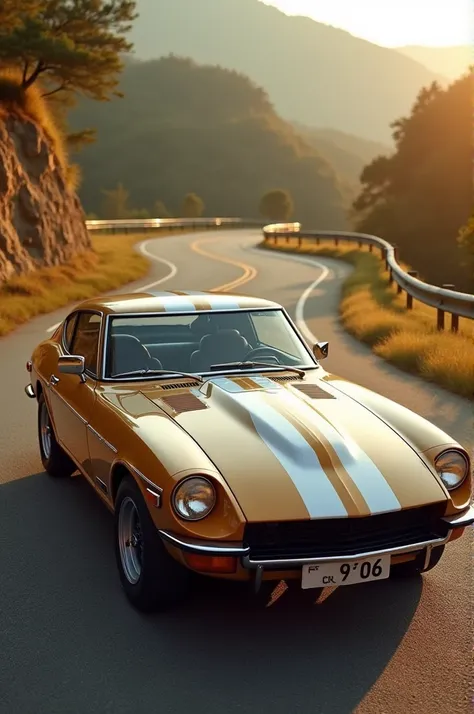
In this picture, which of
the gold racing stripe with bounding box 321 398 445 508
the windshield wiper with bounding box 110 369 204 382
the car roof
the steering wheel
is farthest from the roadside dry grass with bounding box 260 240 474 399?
the gold racing stripe with bounding box 321 398 445 508

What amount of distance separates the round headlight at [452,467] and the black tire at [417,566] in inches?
12.9

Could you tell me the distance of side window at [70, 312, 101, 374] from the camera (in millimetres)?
5885

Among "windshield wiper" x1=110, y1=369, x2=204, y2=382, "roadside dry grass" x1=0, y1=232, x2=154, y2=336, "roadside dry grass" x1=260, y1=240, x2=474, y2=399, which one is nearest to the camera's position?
"windshield wiper" x1=110, y1=369, x2=204, y2=382

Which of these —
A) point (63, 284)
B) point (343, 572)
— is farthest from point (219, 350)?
point (63, 284)

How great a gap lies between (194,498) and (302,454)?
1.96ft

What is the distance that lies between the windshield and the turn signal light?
191cm

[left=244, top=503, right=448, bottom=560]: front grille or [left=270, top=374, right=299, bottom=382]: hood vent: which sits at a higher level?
[left=270, top=374, right=299, bottom=382]: hood vent

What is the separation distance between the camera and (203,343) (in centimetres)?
582

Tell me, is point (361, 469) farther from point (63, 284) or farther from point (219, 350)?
point (63, 284)

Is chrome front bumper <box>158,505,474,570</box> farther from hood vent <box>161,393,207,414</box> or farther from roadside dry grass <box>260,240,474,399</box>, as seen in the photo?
roadside dry grass <box>260,240,474,399</box>

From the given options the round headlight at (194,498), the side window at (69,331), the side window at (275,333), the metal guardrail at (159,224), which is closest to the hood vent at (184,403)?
the round headlight at (194,498)

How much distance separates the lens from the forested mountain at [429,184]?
217ft

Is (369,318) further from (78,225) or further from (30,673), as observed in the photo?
(78,225)

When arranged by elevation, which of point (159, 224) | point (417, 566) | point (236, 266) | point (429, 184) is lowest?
point (159, 224)
